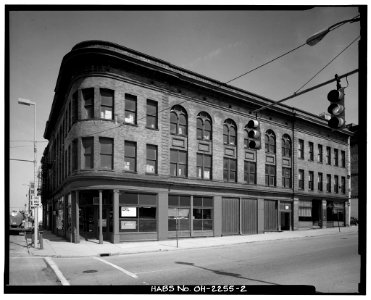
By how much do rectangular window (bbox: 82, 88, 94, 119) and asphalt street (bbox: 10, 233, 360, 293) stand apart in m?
9.24

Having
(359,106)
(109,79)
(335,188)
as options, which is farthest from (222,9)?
(335,188)

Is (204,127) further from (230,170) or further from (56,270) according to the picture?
(56,270)

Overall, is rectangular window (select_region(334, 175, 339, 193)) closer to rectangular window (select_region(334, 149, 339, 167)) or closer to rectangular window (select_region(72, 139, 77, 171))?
rectangular window (select_region(334, 149, 339, 167))

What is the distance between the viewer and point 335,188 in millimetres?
36594

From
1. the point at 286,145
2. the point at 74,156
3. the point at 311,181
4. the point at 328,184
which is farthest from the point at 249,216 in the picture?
the point at 74,156

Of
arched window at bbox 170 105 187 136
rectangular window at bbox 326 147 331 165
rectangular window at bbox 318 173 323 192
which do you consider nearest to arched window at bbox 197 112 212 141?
arched window at bbox 170 105 187 136

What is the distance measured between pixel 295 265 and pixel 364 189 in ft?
17.1

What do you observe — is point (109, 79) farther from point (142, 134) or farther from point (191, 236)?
point (191, 236)

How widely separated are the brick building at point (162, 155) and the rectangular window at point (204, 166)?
78 millimetres

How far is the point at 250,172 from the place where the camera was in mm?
28047

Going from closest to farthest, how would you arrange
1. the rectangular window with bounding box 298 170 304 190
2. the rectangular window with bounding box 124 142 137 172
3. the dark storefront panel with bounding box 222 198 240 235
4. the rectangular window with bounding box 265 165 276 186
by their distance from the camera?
the rectangular window with bounding box 124 142 137 172, the dark storefront panel with bounding box 222 198 240 235, the rectangular window with bounding box 265 165 276 186, the rectangular window with bounding box 298 170 304 190

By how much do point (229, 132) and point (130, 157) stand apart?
31.1ft

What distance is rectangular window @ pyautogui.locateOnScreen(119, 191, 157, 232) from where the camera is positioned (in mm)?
20250

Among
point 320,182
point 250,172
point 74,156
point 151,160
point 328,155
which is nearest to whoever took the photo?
point 74,156
